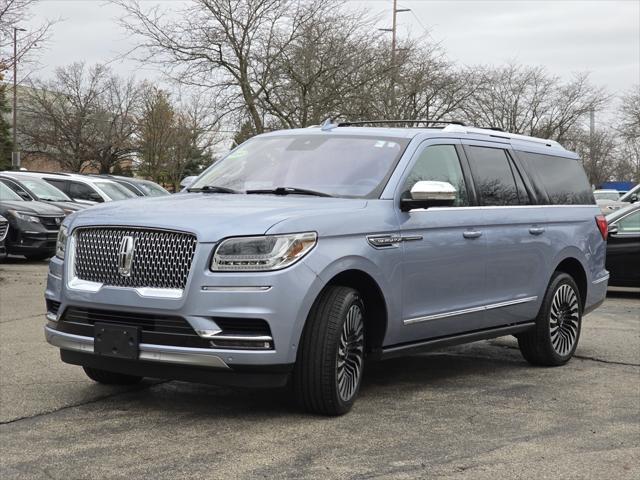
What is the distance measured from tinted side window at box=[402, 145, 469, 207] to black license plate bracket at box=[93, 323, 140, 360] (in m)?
2.03

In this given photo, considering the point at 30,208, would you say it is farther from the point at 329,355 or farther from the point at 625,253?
the point at 329,355

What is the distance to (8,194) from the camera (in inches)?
703

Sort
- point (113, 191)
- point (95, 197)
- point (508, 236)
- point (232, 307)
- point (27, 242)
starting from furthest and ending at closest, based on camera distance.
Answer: point (113, 191) → point (95, 197) → point (27, 242) → point (508, 236) → point (232, 307)

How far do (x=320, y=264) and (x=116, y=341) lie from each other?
1.20 m

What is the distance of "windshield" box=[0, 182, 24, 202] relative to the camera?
1753cm

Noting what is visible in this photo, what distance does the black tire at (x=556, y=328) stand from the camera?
7328 mm

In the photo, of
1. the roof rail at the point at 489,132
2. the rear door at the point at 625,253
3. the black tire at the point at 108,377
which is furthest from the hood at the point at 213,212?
the rear door at the point at 625,253

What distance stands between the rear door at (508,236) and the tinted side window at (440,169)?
0.18 m

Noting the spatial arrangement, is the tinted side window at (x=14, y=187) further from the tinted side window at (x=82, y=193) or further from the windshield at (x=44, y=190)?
the tinted side window at (x=82, y=193)

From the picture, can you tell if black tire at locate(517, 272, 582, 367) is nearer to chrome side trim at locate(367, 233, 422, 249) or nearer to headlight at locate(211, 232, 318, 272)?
chrome side trim at locate(367, 233, 422, 249)

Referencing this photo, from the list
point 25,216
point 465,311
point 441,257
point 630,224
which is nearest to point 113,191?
point 25,216

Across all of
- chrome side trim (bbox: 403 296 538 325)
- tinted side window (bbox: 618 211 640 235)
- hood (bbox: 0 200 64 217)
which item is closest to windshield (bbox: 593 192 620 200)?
tinted side window (bbox: 618 211 640 235)

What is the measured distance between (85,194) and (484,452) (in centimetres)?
1774

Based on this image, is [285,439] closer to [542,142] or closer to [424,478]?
[424,478]
